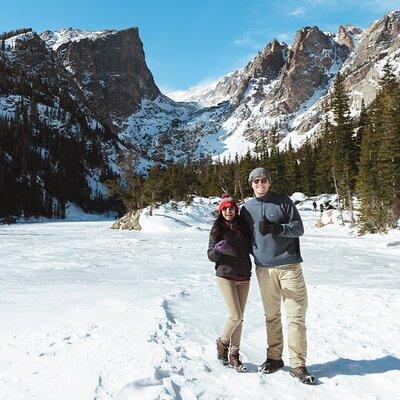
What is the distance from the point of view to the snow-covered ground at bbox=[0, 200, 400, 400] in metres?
4.39

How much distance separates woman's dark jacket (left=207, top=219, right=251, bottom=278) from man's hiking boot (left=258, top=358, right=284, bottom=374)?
41.5 inches

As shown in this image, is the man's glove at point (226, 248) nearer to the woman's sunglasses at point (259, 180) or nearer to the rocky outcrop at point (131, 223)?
the woman's sunglasses at point (259, 180)

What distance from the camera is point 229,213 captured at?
4.91 m

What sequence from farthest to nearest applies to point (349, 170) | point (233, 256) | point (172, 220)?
point (349, 170) < point (172, 220) < point (233, 256)

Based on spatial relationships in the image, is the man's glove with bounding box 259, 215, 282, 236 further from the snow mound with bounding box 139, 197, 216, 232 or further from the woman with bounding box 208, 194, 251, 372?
the snow mound with bounding box 139, 197, 216, 232

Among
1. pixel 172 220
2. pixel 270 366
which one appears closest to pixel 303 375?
pixel 270 366

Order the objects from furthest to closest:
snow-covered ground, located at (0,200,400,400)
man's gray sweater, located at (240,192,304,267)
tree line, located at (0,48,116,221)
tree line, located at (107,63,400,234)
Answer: tree line, located at (0,48,116,221) < tree line, located at (107,63,400,234) < man's gray sweater, located at (240,192,304,267) < snow-covered ground, located at (0,200,400,400)

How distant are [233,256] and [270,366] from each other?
4.47 ft

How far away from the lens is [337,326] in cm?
680

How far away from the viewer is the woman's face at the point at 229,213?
16.1 ft

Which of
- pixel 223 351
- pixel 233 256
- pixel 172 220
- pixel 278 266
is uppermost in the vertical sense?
pixel 233 256

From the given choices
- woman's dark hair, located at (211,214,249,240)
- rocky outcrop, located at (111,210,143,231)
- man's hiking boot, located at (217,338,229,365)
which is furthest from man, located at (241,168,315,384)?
rocky outcrop, located at (111,210,143,231)

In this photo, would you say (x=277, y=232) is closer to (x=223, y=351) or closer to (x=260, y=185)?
(x=260, y=185)

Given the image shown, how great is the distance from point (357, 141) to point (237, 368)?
4772 centimetres
